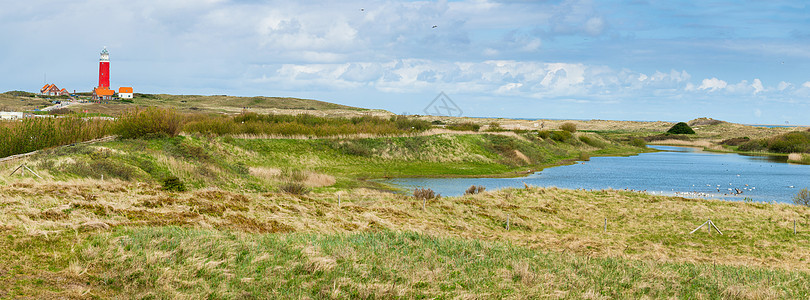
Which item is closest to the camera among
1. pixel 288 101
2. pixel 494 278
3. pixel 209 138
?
pixel 494 278

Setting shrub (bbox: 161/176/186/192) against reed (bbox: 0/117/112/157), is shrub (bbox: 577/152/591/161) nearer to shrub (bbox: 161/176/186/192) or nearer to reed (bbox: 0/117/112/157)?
reed (bbox: 0/117/112/157)

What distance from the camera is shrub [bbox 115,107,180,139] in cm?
3325

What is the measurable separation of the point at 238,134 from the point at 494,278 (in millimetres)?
42113

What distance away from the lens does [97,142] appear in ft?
98.5

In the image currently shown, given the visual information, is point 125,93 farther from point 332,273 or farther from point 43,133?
point 332,273

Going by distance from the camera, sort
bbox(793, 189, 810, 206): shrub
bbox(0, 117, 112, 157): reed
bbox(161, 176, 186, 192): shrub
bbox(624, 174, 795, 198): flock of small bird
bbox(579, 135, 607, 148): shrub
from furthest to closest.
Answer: bbox(579, 135, 607, 148): shrub → bbox(624, 174, 795, 198): flock of small bird → bbox(793, 189, 810, 206): shrub → bbox(0, 117, 112, 157): reed → bbox(161, 176, 186, 192): shrub

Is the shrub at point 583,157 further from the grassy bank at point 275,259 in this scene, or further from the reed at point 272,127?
the grassy bank at point 275,259

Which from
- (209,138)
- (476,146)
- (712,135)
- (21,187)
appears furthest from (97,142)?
(712,135)

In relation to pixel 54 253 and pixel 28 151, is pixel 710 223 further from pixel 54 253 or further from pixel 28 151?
pixel 28 151

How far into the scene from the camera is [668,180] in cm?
4434

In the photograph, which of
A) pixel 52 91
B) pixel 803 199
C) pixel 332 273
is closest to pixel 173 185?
pixel 332 273

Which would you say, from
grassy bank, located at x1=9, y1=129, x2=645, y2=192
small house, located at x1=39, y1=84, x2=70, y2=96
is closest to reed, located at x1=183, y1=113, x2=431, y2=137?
grassy bank, located at x1=9, y1=129, x2=645, y2=192

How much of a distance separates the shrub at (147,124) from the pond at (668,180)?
1444cm

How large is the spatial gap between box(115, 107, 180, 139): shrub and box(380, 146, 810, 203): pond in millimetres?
14438
